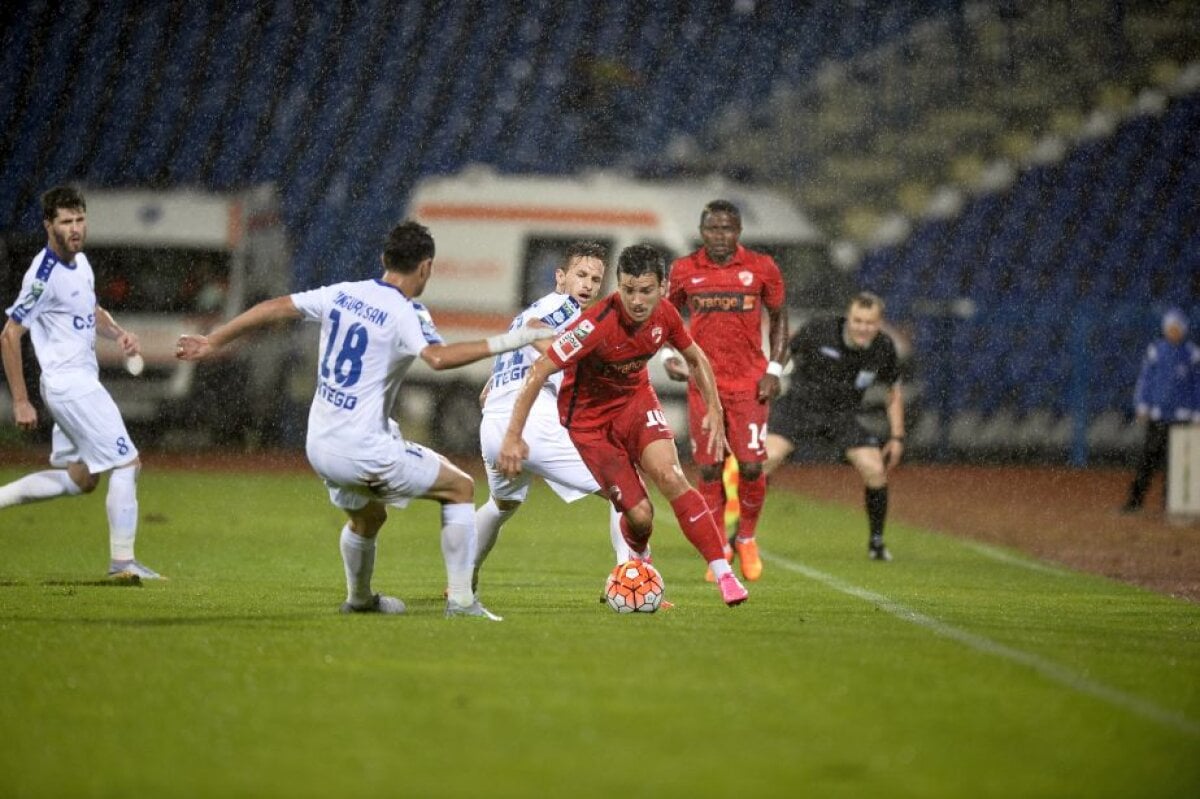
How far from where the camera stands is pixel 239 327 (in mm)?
7895

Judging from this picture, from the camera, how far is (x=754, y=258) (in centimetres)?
1134

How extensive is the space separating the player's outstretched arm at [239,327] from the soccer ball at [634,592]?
78.8 inches

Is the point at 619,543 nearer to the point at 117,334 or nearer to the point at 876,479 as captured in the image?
the point at 117,334

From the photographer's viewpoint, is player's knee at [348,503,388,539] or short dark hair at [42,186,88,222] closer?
player's knee at [348,503,388,539]

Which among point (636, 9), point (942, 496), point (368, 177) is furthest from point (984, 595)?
point (636, 9)

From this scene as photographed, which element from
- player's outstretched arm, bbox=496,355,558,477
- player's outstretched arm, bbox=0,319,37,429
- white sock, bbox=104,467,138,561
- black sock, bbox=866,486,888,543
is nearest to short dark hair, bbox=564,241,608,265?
player's outstretched arm, bbox=496,355,558,477

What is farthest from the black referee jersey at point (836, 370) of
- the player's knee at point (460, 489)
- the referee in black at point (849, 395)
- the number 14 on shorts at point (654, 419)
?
the player's knee at point (460, 489)

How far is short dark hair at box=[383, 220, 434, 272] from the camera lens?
25.7 feet

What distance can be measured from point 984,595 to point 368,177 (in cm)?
Answer: 2407

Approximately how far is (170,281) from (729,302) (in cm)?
1576

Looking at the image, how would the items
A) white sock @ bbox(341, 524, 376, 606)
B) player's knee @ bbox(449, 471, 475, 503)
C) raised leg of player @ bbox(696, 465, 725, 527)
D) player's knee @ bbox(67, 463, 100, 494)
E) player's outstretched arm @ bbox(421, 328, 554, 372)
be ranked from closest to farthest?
player's outstretched arm @ bbox(421, 328, 554, 372) < player's knee @ bbox(449, 471, 475, 503) < white sock @ bbox(341, 524, 376, 606) < player's knee @ bbox(67, 463, 100, 494) < raised leg of player @ bbox(696, 465, 725, 527)

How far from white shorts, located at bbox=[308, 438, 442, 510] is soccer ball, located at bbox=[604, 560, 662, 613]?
1.15m

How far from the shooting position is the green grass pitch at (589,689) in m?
4.84

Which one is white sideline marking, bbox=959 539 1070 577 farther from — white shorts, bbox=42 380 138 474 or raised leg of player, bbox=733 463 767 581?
white shorts, bbox=42 380 138 474
